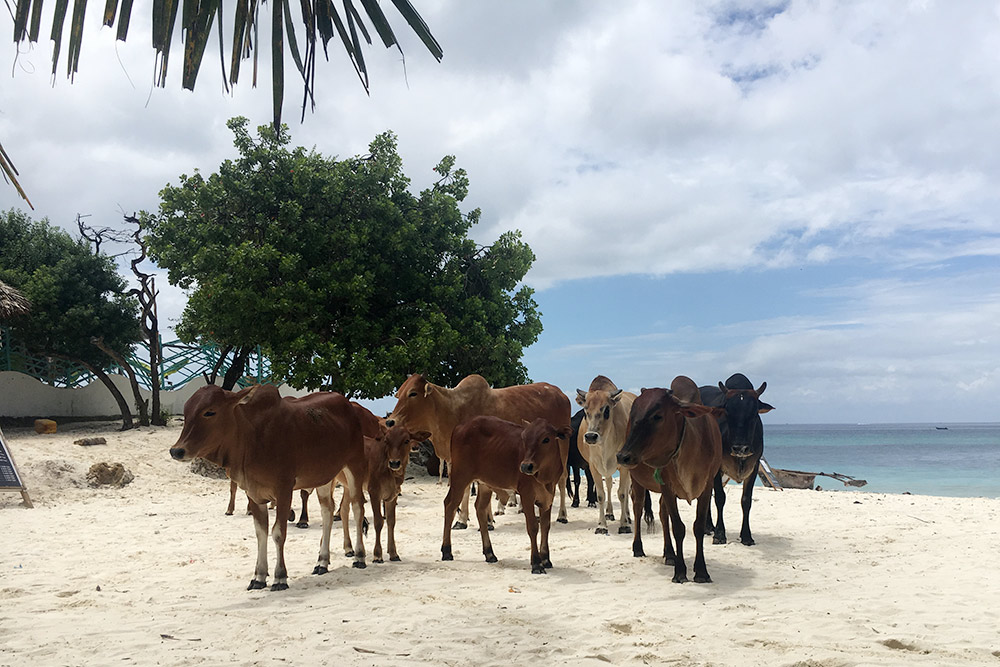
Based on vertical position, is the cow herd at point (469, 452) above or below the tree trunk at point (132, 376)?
below

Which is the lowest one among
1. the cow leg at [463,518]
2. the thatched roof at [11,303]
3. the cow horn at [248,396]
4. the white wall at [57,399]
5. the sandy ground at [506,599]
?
the sandy ground at [506,599]

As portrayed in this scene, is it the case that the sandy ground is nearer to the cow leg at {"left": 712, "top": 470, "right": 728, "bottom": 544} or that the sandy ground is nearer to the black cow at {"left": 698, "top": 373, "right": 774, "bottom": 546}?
the cow leg at {"left": 712, "top": 470, "right": 728, "bottom": 544}

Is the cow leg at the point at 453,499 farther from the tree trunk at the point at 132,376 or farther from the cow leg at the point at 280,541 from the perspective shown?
the tree trunk at the point at 132,376

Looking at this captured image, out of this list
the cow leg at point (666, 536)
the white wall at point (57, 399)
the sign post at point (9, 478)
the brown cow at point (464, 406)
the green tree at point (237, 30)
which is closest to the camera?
the green tree at point (237, 30)

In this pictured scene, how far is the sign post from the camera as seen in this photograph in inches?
485

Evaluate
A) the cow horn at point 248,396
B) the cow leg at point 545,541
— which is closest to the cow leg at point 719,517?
the cow leg at point 545,541

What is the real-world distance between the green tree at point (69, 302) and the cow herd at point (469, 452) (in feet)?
55.3

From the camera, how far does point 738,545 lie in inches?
358

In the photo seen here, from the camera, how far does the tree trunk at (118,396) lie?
22188 millimetres

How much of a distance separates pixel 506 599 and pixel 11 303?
1899 centimetres

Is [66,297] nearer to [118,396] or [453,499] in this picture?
[118,396]

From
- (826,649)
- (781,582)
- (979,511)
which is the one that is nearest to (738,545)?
(781,582)

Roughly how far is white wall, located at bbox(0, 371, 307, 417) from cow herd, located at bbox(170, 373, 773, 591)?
62.2ft

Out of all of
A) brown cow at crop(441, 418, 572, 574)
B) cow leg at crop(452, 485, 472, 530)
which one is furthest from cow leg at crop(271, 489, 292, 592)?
cow leg at crop(452, 485, 472, 530)
